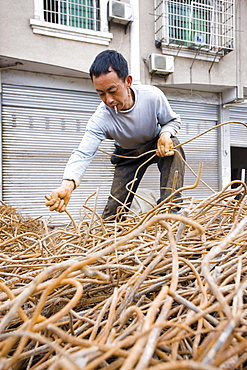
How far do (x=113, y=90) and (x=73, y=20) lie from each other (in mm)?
3607

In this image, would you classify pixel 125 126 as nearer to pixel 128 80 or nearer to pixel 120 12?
pixel 128 80

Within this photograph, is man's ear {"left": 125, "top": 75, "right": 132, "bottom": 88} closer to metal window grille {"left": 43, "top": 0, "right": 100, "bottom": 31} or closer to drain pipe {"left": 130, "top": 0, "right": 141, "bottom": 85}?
drain pipe {"left": 130, "top": 0, "right": 141, "bottom": 85}

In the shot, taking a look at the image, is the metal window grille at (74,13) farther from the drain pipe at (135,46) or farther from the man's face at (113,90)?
the man's face at (113,90)

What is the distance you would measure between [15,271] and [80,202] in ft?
13.6

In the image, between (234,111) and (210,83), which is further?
(234,111)

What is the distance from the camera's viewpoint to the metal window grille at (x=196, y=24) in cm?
487

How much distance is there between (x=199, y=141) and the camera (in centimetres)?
567

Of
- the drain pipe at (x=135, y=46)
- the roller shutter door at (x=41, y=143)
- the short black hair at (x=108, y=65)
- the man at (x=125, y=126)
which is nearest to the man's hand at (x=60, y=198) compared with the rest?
the man at (x=125, y=126)

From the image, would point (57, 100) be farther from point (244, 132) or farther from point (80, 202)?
point (244, 132)

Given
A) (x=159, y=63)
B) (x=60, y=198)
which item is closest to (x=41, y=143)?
(x=159, y=63)

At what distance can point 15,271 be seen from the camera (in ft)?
2.27

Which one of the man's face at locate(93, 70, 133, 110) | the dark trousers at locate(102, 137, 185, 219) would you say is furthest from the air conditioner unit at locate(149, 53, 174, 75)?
the man's face at locate(93, 70, 133, 110)

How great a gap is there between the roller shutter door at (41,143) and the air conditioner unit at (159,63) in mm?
1122

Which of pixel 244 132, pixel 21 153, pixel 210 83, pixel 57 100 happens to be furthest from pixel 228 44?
pixel 21 153
